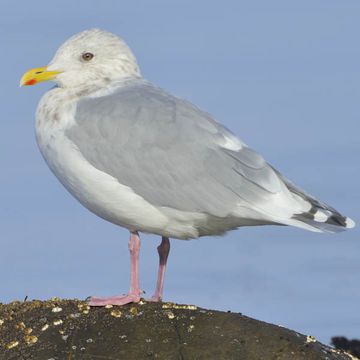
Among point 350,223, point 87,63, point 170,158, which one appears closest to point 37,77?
point 87,63

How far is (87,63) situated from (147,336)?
3611mm

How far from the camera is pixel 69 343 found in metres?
14.1

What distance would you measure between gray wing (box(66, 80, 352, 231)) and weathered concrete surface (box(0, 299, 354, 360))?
49.6 inches

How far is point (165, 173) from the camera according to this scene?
14711 mm

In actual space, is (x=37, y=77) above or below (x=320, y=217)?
above

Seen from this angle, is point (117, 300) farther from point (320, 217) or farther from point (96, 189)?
point (320, 217)

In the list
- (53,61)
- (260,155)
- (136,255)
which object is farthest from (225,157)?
(53,61)

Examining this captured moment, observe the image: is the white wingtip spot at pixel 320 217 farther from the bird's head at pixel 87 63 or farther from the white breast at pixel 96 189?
the bird's head at pixel 87 63

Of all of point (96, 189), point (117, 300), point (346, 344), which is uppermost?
point (346, 344)

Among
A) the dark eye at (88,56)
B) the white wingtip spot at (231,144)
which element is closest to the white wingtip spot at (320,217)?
the white wingtip spot at (231,144)

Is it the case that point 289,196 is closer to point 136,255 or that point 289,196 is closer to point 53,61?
point 136,255

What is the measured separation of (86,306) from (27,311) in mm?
753

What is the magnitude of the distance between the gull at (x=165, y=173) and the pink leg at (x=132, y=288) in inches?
0.6

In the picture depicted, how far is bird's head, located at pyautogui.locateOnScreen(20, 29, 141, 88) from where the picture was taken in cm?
1552
